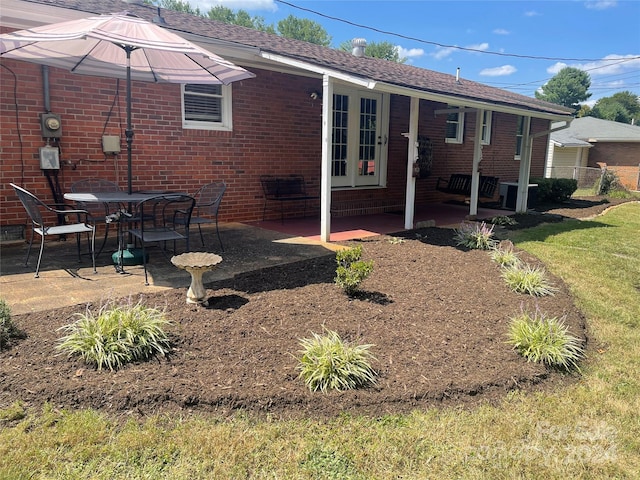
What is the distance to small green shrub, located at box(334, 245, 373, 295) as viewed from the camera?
446cm

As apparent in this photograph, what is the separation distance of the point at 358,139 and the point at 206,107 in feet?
12.0

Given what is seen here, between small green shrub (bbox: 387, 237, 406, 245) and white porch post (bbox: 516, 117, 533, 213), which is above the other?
white porch post (bbox: 516, 117, 533, 213)

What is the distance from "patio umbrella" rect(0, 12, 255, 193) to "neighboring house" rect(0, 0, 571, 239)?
745mm

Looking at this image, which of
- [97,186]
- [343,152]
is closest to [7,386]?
[97,186]

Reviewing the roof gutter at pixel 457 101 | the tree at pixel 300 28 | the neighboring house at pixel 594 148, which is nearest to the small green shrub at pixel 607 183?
the neighboring house at pixel 594 148

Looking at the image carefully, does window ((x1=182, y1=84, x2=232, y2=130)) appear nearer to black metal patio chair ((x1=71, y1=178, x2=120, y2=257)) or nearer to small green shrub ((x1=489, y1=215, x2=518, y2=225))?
black metal patio chair ((x1=71, y1=178, x2=120, y2=257))

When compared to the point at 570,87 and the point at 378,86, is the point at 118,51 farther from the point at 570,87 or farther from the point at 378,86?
the point at 570,87

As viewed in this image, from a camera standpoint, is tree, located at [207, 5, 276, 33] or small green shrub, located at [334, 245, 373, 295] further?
tree, located at [207, 5, 276, 33]

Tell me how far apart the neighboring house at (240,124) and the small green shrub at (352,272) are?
2.43m

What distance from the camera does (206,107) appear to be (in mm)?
7918

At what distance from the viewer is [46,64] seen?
220 inches

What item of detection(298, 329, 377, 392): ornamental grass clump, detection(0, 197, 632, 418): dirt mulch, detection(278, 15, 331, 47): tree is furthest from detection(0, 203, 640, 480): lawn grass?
detection(278, 15, 331, 47): tree

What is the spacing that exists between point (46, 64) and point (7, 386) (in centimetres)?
446

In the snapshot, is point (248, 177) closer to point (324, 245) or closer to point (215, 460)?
point (324, 245)
